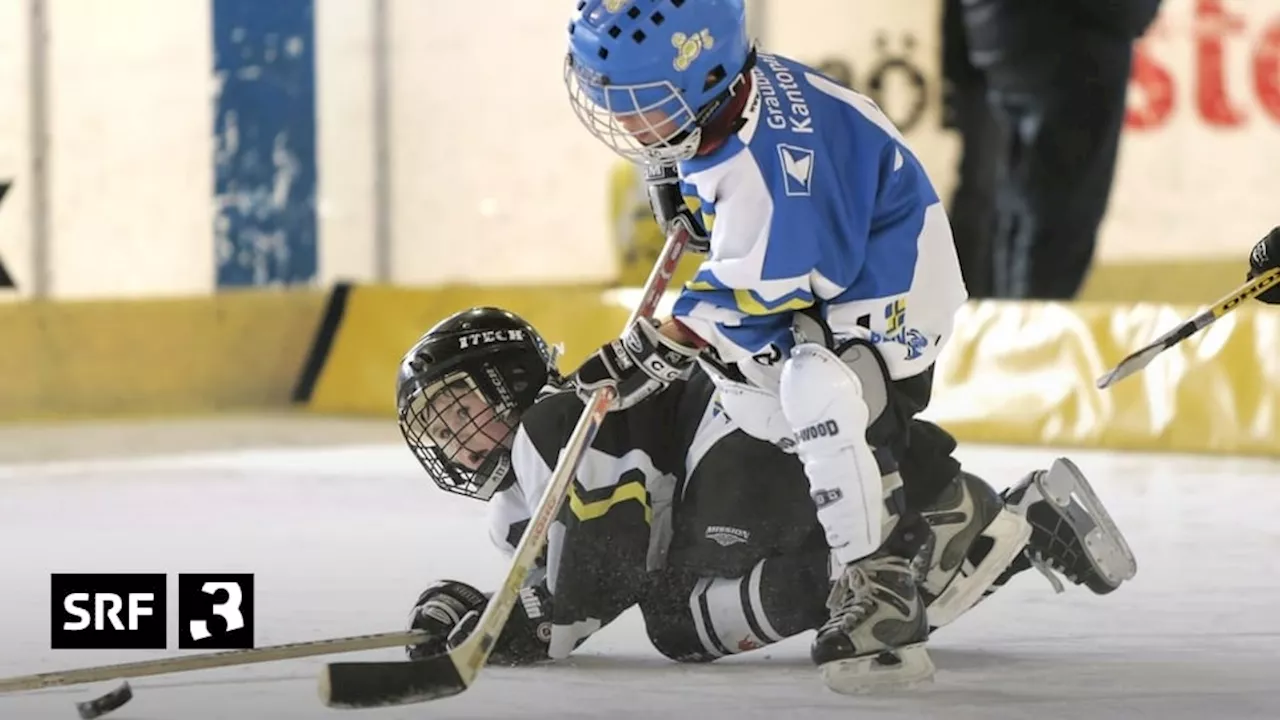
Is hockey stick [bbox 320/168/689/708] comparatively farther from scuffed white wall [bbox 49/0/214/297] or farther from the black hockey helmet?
scuffed white wall [bbox 49/0/214/297]

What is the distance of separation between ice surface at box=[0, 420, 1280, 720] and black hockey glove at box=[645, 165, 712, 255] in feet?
1.61

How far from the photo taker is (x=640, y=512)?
2.55 metres

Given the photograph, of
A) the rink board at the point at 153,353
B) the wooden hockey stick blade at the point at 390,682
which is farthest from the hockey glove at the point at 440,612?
the rink board at the point at 153,353

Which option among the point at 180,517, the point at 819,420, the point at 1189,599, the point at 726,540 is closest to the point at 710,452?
the point at 726,540

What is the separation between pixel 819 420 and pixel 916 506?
1.26 feet

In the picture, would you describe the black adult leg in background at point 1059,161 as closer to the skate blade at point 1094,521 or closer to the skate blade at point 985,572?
the skate blade at point 1094,521

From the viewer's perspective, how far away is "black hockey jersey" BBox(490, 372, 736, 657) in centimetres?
252

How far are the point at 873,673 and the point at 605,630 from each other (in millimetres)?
562

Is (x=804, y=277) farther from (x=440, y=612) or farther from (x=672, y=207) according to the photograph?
(x=440, y=612)

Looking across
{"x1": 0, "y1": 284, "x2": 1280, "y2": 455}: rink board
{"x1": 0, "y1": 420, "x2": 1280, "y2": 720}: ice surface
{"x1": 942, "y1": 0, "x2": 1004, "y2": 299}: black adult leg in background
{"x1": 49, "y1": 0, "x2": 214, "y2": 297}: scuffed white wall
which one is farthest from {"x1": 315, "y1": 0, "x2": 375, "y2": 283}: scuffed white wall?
{"x1": 0, "y1": 420, "x2": 1280, "y2": 720}: ice surface

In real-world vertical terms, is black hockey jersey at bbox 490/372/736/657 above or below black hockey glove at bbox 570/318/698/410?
below

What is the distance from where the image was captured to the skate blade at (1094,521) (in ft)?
9.21

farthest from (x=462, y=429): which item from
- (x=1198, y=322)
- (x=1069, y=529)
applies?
(x=1198, y=322)

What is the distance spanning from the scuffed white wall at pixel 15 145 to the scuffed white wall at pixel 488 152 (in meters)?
1.34
